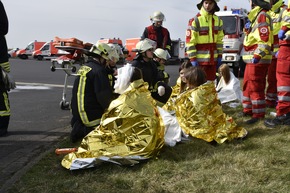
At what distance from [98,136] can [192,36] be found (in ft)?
9.98

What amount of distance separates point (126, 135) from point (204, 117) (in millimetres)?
1271

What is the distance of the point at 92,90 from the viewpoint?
4.91m

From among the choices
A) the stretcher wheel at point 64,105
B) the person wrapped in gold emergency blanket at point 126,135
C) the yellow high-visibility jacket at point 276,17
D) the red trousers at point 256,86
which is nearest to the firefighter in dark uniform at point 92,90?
the person wrapped in gold emergency blanket at point 126,135

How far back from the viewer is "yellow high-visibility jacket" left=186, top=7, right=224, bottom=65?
6.38m

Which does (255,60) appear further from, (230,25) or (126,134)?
(230,25)

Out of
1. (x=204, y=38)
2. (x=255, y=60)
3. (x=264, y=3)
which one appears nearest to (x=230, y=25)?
(x=204, y=38)

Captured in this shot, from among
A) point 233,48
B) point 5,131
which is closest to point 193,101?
point 5,131

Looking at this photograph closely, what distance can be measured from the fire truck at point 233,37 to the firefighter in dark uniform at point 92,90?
12303 millimetres

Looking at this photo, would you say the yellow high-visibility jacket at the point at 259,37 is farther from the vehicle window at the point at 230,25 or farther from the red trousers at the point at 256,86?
the vehicle window at the point at 230,25

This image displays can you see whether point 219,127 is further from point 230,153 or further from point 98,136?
point 98,136

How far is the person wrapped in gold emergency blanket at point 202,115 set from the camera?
4.76m

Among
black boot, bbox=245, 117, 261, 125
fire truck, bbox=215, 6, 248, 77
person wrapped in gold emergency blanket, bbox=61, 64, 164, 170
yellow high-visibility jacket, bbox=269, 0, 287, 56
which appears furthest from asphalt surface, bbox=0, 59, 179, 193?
fire truck, bbox=215, 6, 248, 77

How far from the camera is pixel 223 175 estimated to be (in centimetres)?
349

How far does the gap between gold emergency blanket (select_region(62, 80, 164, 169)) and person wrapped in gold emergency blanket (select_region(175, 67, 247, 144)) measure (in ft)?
2.72
